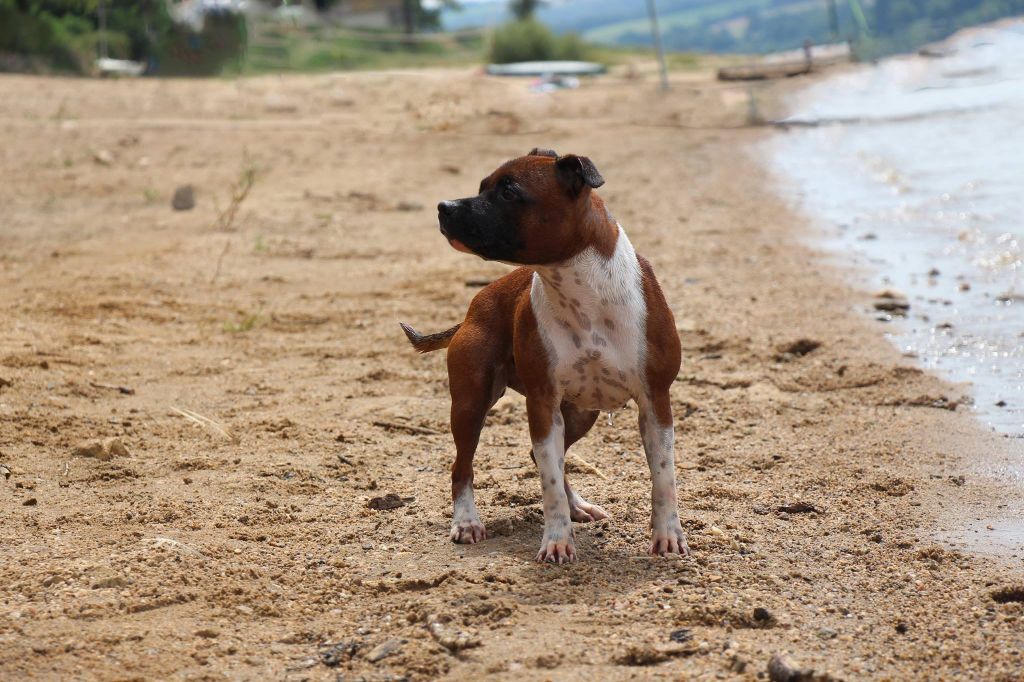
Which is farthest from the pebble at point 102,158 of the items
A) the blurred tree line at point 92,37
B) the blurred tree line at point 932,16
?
the blurred tree line at point 932,16

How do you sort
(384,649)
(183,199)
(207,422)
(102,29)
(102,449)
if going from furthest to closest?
(102,29) → (183,199) → (207,422) → (102,449) → (384,649)

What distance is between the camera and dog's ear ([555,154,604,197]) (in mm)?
4031

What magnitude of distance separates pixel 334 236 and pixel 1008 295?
5.62 metres

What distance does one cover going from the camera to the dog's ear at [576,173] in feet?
13.2

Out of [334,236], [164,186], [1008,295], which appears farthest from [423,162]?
[1008,295]

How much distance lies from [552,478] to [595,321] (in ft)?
A: 1.87

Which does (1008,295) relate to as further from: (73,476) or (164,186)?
(164,186)

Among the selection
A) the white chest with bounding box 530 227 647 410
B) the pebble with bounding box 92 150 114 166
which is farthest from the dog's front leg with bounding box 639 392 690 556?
the pebble with bounding box 92 150 114 166

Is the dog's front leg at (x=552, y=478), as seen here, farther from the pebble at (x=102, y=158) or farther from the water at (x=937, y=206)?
the pebble at (x=102, y=158)

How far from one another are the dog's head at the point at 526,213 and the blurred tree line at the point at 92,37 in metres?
21.7

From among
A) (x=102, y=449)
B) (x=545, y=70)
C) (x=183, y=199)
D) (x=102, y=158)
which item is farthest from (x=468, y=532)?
(x=545, y=70)

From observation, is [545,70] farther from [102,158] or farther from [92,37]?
[102,158]

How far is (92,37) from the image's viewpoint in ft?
87.9

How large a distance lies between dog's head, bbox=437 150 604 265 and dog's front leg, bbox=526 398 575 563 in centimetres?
55
